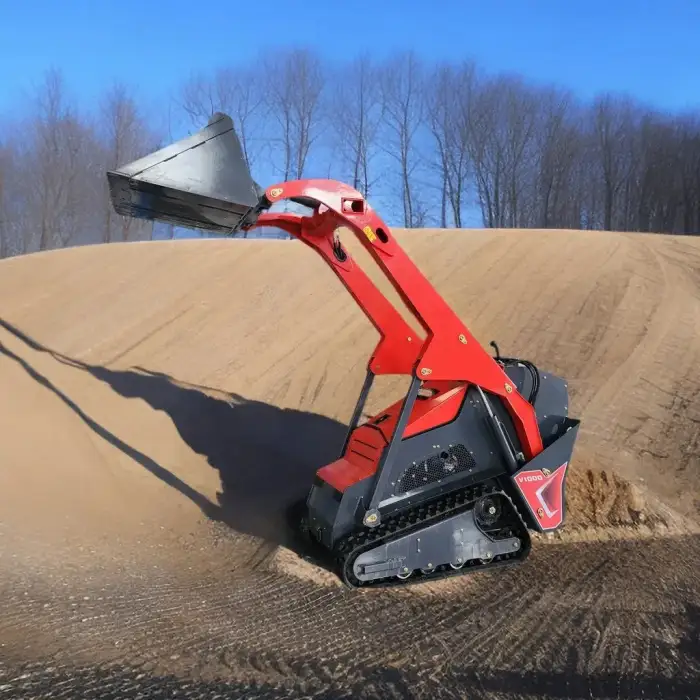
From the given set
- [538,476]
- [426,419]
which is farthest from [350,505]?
[538,476]

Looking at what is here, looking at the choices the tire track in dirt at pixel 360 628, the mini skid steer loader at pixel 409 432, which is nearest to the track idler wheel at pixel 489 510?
the mini skid steer loader at pixel 409 432

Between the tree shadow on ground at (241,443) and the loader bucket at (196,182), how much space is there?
2.56 meters

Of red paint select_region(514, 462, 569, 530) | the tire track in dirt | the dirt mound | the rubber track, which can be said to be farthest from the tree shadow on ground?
red paint select_region(514, 462, 569, 530)

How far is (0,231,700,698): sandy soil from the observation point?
325 centimetres

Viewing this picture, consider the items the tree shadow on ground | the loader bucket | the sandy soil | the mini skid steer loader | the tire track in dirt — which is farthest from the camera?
the tree shadow on ground

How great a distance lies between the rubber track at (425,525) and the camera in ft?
14.1

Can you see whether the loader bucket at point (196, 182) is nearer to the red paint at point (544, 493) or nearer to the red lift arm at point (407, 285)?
the red lift arm at point (407, 285)

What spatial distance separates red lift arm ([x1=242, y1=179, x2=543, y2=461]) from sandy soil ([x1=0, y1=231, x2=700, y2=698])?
4.16 feet

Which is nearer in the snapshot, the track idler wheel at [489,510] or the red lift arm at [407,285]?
the red lift arm at [407,285]

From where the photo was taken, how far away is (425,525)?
445cm

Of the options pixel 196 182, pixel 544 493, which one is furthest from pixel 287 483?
pixel 196 182

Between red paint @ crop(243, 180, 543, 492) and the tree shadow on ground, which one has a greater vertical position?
red paint @ crop(243, 180, 543, 492)

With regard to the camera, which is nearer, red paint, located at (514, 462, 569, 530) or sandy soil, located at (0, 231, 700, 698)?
sandy soil, located at (0, 231, 700, 698)

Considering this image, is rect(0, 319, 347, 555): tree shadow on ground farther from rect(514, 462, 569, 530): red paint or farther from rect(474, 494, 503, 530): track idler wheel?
rect(514, 462, 569, 530): red paint
